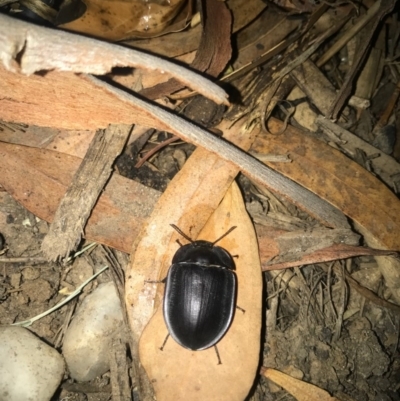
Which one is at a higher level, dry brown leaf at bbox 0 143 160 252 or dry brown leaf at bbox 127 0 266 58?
dry brown leaf at bbox 127 0 266 58

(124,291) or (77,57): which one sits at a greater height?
(77,57)

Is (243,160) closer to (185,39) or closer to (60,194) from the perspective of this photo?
(185,39)

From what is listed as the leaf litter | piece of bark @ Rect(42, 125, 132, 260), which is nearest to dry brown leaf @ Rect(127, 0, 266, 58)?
the leaf litter

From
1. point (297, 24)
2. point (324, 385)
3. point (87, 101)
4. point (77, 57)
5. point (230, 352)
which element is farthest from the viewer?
point (297, 24)

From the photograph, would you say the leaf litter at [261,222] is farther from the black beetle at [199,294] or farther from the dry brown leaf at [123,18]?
the dry brown leaf at [123,18]

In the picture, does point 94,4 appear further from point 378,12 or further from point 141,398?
point 141,398

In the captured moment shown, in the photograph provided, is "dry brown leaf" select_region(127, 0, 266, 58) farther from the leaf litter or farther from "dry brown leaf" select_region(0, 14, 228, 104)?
"dry brown leaf" select_region(0, 14, 228, 104)

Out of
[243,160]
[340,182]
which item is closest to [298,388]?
[340,182]

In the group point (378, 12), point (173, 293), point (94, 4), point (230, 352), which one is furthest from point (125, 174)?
point (378, 12)
